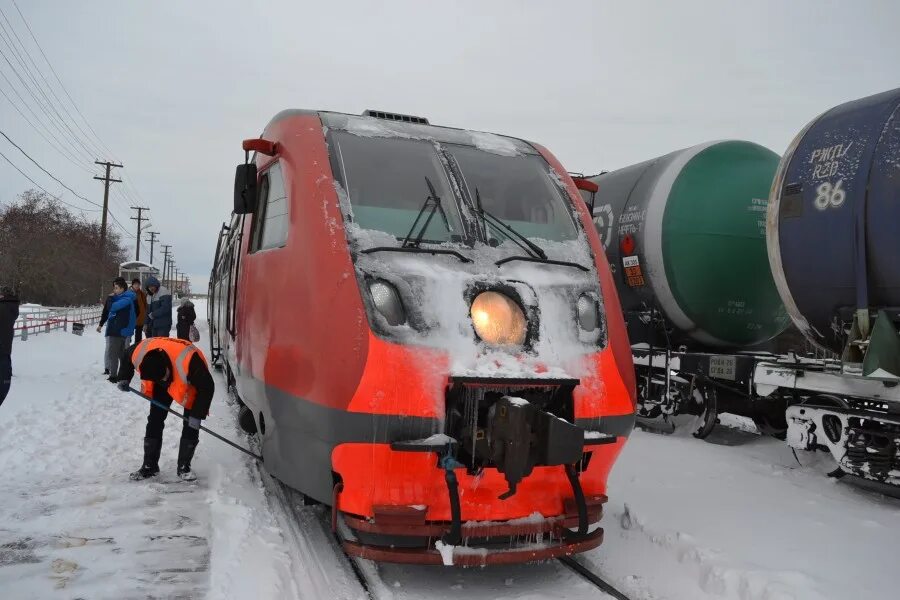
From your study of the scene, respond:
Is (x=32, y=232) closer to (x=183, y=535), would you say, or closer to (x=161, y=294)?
(x=161, y=294)

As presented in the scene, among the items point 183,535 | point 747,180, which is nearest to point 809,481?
point 747,180

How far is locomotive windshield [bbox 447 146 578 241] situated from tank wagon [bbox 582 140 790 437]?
3.05 metres

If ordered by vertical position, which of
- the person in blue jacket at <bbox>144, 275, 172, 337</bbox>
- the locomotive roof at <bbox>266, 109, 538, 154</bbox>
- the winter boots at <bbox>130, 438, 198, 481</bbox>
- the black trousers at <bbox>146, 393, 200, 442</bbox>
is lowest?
the winter boots at <bbox>130, 438, 198, 481</bbox>

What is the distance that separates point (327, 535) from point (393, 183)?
7.70 ft

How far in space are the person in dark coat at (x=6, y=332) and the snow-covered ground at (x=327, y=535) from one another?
582 mm

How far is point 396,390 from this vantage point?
338cm

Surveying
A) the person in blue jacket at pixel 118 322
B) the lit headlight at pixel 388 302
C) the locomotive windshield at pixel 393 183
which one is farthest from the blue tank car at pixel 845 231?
the person in blue jacket at pixel 118 322

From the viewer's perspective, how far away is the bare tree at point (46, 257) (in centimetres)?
4097

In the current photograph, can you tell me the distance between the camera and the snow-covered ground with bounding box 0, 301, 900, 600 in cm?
362

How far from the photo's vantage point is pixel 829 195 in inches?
226

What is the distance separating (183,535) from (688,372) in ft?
17.7

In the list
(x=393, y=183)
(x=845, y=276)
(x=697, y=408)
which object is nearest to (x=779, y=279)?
(x=845, y=276)

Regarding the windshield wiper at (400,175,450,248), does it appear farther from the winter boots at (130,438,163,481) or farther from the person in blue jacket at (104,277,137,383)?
the person in blue jacket at (104,277,137,383)

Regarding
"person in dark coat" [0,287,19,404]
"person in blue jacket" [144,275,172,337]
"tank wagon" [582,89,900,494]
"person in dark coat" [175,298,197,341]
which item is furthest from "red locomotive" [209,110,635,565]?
"person in blue jacket" [144,275,172,337]
